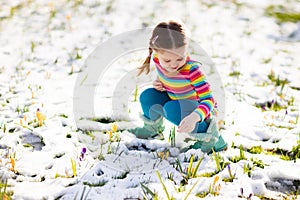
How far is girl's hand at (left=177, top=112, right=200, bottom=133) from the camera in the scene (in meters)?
2.88

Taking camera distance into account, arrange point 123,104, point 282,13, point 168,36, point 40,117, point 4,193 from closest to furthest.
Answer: point 4,193 < point 168,36 < point 40,117 < point 123,104 < point 282,13

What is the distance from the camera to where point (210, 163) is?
3004 mm

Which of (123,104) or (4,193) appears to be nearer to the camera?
(4,193)

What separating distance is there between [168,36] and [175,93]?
21.5 inches

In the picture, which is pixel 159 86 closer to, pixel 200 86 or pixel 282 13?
pixel 200 86

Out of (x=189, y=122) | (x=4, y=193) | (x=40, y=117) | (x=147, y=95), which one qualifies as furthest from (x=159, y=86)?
(x=4, y=193)

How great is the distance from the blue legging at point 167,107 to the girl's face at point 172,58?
300mm

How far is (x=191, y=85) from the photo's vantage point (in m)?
3.11

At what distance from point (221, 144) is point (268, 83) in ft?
6.21

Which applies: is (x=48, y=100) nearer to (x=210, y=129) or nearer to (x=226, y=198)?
(x=210, y=129)

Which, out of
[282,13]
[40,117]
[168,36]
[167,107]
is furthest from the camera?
[282,13]

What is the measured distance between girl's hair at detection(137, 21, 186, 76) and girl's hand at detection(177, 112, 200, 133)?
0.53 metres

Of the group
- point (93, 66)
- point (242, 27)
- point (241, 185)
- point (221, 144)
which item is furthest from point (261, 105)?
point (242, 27)

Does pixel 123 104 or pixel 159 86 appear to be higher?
pixel 159 86
